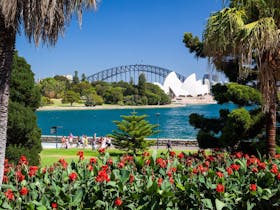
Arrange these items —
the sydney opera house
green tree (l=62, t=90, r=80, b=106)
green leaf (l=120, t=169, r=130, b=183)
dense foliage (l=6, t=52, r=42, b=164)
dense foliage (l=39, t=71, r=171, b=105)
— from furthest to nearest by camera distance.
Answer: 1. the sydney opera house
2. dense foliage (l=39, t=71, r=171, b=105)
3. green tree (l=62, t=90, r=80, b=106)
4. dense foliage (l=6, t=52, r=42, b=164)
5. green leaf (l=120, t=169, r=130, b=183)

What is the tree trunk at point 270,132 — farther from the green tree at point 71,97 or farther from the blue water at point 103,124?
the green tree at point 71,97

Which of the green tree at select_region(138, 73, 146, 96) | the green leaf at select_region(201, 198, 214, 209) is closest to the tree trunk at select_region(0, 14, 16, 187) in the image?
the green leaf at select_region(201, 198, 214, 209)

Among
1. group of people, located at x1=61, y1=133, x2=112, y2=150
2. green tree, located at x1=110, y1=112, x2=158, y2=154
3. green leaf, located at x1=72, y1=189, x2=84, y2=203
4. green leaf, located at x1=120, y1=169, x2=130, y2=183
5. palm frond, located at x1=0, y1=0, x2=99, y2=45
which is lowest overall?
group of people, located at x1=61, y1=133, x2=112, y2=150

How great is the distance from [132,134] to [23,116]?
14.5 meters

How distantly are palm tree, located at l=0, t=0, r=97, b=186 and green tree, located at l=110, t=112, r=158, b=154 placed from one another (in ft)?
59.1

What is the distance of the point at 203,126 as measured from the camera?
13.7 m

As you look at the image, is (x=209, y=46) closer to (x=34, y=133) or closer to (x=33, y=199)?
(x=34, y=133)

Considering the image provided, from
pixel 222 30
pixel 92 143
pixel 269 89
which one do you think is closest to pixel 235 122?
pixel 269 89

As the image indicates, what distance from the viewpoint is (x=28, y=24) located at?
4.59m

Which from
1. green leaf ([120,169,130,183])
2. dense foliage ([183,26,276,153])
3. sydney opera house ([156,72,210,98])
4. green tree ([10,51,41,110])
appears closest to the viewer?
green leaf ([120,169,130,183])

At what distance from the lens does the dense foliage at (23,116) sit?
834 cm

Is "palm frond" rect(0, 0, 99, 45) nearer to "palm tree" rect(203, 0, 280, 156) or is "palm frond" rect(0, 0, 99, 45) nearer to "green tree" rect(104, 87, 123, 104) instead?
"palm tree" rect(203, 0, 280, 156)

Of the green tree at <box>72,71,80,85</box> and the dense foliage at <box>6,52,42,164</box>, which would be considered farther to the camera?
the green tree at <box>72,71,80,85</box>

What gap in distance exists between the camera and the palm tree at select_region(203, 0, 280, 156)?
7.35m
